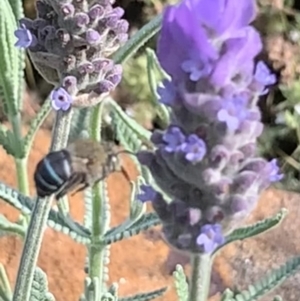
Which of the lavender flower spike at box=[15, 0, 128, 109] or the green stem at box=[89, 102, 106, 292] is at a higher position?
the lavender flower spike at box=[15, 0, 128, 109]

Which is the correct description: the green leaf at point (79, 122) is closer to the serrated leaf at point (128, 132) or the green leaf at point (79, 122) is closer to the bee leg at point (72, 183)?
the serrated leaf at point (128, 132)

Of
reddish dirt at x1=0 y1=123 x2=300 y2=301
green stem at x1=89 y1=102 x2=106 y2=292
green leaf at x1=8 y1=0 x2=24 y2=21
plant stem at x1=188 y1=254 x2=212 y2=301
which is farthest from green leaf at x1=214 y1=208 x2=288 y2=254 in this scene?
reddish dirt at x1=0 y1=123 x2=300 y2=301

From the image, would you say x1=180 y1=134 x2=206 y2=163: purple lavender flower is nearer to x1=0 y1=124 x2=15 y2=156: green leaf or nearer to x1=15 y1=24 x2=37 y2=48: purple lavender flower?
x1=15 y1=24 x2=37 y2=48: purple lavender flower

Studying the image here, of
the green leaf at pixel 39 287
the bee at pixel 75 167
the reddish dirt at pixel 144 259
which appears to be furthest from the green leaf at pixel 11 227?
the reddish dirt at pixel 144 259

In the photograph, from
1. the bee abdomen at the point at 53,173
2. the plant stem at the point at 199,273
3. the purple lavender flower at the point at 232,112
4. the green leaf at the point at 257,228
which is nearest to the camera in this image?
the purple lavender flower at the point at 232,112

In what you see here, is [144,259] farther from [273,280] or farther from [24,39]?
[24,39]

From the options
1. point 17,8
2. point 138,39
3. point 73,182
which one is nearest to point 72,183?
point 73,182
